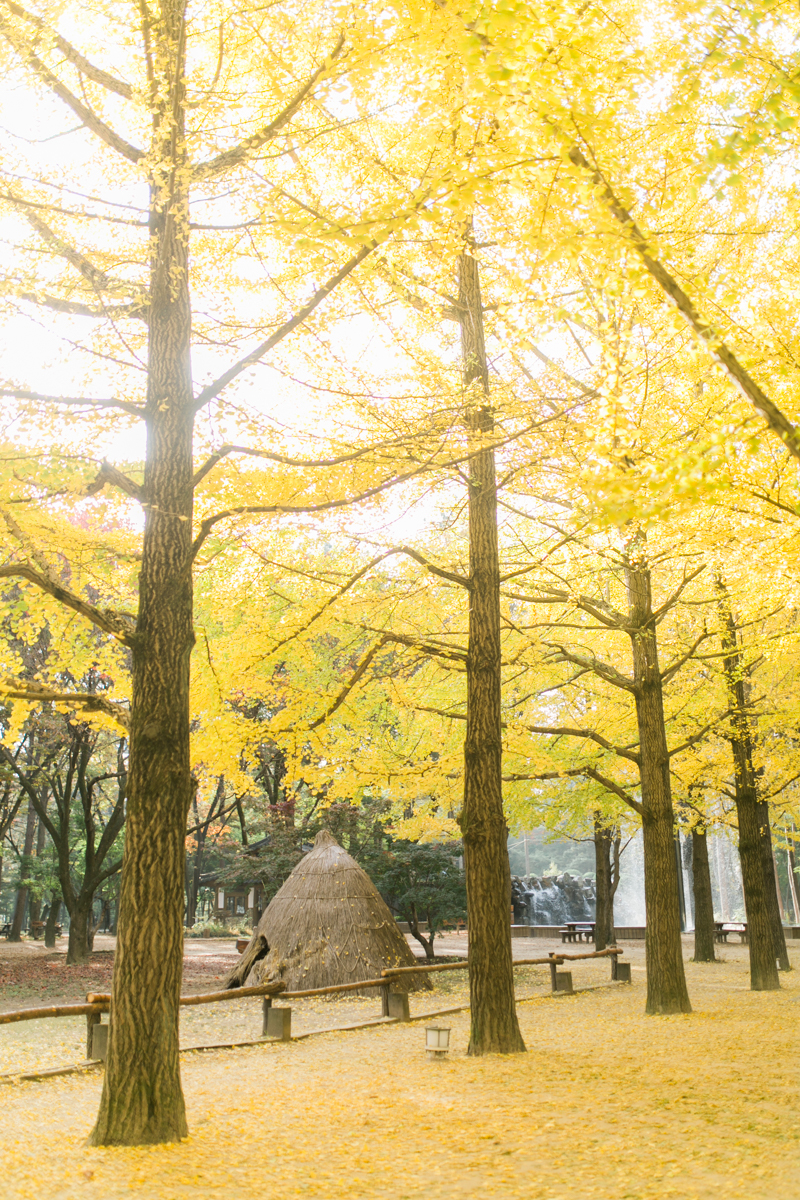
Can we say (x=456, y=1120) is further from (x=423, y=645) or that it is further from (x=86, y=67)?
(x=86, y=67)

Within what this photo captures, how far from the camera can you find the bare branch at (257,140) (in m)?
5.54

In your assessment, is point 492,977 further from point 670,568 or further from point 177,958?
point 670,568

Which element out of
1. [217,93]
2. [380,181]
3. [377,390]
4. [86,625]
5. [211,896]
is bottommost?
[211,896]

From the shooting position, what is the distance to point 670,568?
38.3ft

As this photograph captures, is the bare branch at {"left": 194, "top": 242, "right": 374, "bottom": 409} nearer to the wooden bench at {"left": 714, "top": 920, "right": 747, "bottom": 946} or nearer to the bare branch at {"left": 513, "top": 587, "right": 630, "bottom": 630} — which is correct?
the bare branch at {"left": 513, "top": 587, "right": 630, "bottom": 630}

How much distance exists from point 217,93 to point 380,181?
1867mm

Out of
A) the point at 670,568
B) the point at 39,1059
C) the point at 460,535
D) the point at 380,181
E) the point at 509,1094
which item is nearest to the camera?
the point at 509,1094

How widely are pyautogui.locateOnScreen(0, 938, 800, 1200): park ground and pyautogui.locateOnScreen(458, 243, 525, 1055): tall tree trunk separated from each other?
0.47 metres

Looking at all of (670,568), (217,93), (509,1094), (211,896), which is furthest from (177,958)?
(211,896)

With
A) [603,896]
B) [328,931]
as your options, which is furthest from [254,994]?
[603,896]

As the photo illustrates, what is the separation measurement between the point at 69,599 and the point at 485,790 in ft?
14.9

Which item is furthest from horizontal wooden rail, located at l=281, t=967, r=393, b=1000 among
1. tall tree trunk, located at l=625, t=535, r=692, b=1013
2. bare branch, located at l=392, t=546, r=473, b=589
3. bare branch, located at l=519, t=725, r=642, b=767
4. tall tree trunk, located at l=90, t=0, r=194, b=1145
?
bare branch, located at l=392, t=546, r=473, b=589

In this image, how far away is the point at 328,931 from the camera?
1402cm

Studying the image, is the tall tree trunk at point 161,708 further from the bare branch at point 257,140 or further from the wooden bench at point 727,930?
the wooden bench at point 727,930
